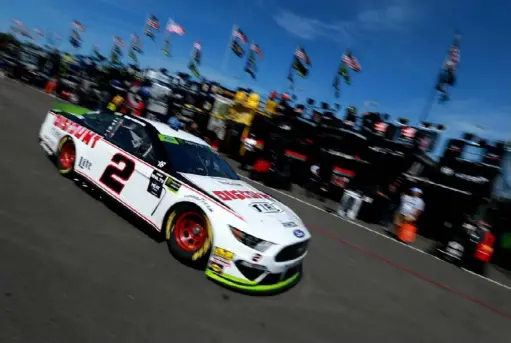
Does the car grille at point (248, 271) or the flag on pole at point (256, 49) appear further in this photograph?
the flag on pole at point (256, 49)

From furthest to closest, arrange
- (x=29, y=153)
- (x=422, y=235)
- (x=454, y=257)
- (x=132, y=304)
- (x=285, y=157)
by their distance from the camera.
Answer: (x=285, y=157) < (x=422, y=235) < (x=454, y=257) < (x=29, y=153) < (x=132, y=304)

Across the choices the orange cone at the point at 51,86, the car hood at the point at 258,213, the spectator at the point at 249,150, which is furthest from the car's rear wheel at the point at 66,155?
the orange cone at the point at 51,86

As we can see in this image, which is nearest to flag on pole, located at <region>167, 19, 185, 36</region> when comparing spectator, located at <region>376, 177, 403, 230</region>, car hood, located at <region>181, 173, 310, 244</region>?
spectator, located at <region>376, 177, 403, 230</region>

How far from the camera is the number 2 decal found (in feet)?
15.9

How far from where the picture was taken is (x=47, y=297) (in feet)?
9.76

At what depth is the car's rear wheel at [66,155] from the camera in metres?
5.92

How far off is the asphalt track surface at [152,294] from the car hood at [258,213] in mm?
784

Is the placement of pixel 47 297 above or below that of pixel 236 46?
below

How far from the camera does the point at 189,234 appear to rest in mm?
4316

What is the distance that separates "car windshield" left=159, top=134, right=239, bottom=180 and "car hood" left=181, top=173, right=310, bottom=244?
0.19 meters

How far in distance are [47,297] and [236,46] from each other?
69.1 feet

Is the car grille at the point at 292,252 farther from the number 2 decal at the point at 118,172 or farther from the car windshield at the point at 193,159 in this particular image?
the number 2 decal at the point at 118,172

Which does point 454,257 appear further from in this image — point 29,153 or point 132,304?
point 29,153

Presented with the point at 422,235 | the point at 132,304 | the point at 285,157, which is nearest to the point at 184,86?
the point at 285,157
